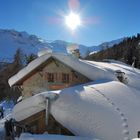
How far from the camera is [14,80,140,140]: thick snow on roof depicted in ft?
43.0

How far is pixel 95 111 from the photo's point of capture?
1369 centimetres

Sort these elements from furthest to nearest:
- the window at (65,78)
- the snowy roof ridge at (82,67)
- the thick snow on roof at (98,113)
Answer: the window at (65,78) → the snowy roof ridge at (82,67) → the thick snow on roof at (98,113)

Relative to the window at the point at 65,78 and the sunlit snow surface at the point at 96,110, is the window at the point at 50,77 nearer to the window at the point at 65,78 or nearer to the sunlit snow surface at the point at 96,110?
the window at the point at 65,78

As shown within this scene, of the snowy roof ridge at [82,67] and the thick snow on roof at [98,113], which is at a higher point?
the snowy roof ridge at [82,67]

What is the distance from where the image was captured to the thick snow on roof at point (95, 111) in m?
13.1

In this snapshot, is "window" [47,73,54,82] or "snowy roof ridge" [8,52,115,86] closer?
"snowy roof ridge" [8,52,115,86]

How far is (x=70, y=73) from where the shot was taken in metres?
19.0

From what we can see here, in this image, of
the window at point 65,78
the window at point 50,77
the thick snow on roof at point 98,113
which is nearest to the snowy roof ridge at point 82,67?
the window at point 65,78

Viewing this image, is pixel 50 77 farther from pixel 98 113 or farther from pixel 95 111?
pixel 98 113

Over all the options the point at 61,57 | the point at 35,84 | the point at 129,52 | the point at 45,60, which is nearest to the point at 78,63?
the point at 61,57

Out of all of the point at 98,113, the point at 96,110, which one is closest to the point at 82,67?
the point at 96,110

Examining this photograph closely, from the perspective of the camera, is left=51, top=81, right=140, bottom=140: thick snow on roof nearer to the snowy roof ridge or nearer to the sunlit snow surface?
the sunlit snow surface

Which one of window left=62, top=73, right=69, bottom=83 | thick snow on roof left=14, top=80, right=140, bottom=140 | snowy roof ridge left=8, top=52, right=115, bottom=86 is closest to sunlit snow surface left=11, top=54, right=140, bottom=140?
thick snow on roof left=14, top=80, right=140, bottom=140

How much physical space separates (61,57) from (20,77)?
11.1 ft
